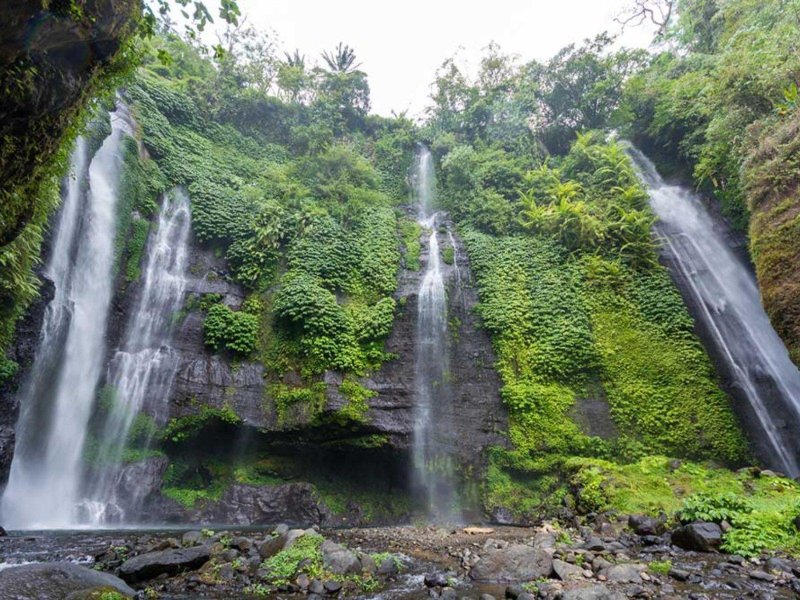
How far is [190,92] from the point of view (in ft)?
67.9

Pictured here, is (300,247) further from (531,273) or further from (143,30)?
(143,30)

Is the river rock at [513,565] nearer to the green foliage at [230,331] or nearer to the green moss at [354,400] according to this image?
the green moss at [354,400]

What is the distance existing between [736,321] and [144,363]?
16.9 metres

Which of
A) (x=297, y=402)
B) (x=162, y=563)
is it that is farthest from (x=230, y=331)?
(x=162, y=563)

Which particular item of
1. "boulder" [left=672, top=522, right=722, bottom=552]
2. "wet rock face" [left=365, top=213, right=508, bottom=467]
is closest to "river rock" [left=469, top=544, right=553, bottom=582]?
"boulder" [left=672, top=522, right=722, bottom=552]

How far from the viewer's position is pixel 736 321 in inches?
507

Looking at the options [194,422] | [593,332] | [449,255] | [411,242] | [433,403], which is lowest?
[194,422]

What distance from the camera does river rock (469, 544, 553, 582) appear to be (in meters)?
5.69

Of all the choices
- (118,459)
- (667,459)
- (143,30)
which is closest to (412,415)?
(667,459)

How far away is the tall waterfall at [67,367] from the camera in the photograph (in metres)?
9.55

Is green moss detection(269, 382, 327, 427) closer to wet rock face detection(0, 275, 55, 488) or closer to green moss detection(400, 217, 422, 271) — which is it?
wet rock face detection(0, 275, 55, 488)

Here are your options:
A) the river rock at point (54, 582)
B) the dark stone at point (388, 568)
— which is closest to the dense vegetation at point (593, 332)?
the dark stone at point (388, 568)

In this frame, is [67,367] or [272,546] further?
[67,367]

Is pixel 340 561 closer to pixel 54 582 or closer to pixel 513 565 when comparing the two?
pixel 513 565
